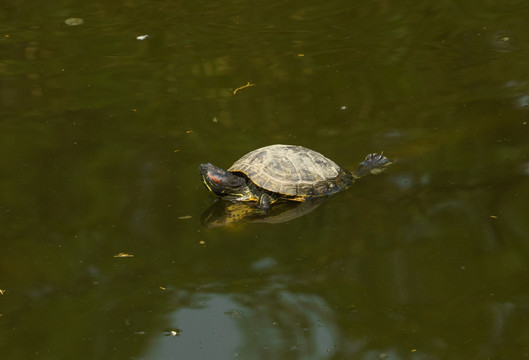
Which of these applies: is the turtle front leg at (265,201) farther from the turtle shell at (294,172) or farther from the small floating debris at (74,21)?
the small floating debris at (74,21)

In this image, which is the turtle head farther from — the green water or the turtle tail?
the turtle tail

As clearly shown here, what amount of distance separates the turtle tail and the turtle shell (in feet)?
0.37

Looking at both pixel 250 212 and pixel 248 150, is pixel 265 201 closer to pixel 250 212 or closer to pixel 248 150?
pixel 250 212

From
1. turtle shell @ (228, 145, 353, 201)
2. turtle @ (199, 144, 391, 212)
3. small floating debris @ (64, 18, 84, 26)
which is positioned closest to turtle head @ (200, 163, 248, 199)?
turtle @ (199, 144, 391, 212)

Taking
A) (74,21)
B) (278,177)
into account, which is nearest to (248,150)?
(278,177)

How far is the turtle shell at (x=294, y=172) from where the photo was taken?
5.42 m

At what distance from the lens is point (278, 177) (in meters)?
5.44

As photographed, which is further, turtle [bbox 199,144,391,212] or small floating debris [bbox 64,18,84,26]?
small floating debris [bbox 64,18,84,26]

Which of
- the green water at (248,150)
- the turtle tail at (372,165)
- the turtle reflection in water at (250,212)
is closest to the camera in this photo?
the green water at (248,150)

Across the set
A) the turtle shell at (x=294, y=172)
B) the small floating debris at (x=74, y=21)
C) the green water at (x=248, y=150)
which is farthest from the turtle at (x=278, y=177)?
the small floating debris at (x=74, y=21)

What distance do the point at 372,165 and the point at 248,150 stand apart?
1.06 m

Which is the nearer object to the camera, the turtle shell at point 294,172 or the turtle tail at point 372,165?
the turtle shell at point 294,172

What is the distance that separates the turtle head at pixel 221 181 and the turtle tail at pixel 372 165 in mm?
900

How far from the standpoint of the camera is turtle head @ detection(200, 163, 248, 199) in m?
5.35
